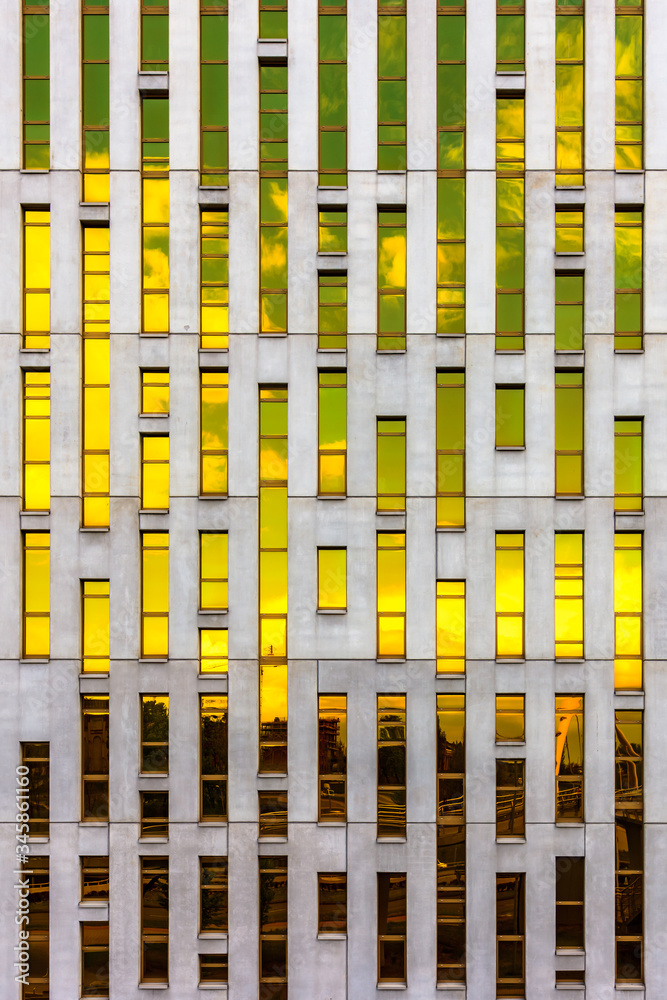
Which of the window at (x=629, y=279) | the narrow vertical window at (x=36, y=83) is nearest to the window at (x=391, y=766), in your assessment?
the window at (x=629, y=279)

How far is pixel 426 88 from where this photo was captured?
14.8 metres

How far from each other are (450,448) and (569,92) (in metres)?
8.92

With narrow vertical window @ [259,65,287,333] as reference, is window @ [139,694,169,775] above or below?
below

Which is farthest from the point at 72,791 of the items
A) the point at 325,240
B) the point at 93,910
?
the point at 325,240

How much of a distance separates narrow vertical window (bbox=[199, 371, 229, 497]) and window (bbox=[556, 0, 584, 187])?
31.0ft

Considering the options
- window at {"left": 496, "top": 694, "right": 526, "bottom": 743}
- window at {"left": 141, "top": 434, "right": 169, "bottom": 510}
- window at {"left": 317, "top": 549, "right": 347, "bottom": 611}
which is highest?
window at {"left": 141, "top": 434, "right": 169, "bottom": 510}

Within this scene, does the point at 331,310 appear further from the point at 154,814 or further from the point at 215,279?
the point at 154,814

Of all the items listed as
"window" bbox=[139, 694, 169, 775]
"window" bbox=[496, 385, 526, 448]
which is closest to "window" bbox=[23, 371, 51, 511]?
"window" bbox=[139, 694, 169, 775]

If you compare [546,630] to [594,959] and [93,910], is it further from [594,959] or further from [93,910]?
[93,910]

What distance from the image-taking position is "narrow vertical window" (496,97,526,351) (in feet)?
49.2

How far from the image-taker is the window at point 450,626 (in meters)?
14.7

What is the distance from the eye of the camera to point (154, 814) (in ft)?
47.9

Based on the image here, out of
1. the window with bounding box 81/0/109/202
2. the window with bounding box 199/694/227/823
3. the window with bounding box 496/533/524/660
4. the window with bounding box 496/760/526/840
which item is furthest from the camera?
the window with bounding box 81/0/109/202

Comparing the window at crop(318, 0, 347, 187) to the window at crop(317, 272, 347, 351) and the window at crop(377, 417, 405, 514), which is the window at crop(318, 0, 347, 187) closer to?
the window at crop(317, 272, 347, 351)
